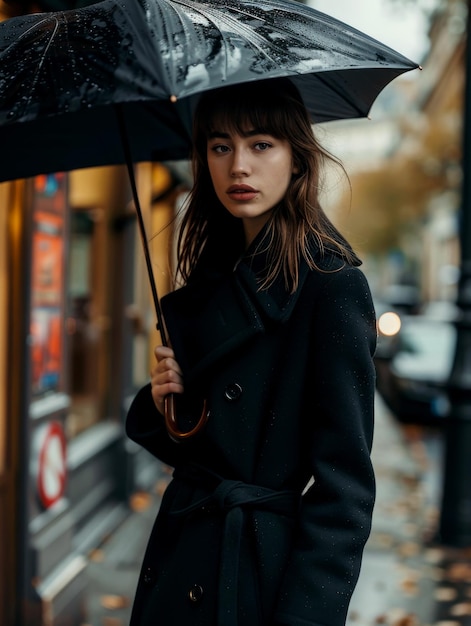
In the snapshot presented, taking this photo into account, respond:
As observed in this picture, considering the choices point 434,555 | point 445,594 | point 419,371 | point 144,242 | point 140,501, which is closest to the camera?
point 144,242

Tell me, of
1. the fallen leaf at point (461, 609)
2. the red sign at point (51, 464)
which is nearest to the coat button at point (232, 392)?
the red sign at point (51, 464)

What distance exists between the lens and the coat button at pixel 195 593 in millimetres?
2137

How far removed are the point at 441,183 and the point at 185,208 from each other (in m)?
28.5

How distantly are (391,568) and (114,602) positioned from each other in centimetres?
193

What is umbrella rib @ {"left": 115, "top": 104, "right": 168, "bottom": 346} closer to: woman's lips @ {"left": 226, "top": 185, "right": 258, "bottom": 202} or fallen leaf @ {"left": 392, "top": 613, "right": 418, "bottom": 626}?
woman's lips @ {"left": 226, "top": 185, "right": 258, "bottom": 202}

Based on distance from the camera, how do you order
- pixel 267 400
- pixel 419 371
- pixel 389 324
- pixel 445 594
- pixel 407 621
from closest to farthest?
1. pixel 267 400
2. pixel 407 621
3. pixel 445 594
4. pixel 419 371
5. pixel 389 324

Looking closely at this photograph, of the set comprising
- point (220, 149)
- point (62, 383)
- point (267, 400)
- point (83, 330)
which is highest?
point (220, 149)

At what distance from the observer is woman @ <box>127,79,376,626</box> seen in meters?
2.03

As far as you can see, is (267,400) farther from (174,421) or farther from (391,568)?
(391,568)

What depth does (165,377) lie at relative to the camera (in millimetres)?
2318

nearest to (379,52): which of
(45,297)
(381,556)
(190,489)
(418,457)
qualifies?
(190,489)

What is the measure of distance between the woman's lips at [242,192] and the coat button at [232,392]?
439 millimetres

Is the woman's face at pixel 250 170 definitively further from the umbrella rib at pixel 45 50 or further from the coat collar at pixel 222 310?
the umbrella rib at pixel 45 50

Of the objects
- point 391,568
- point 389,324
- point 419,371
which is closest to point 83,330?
point 391,568
